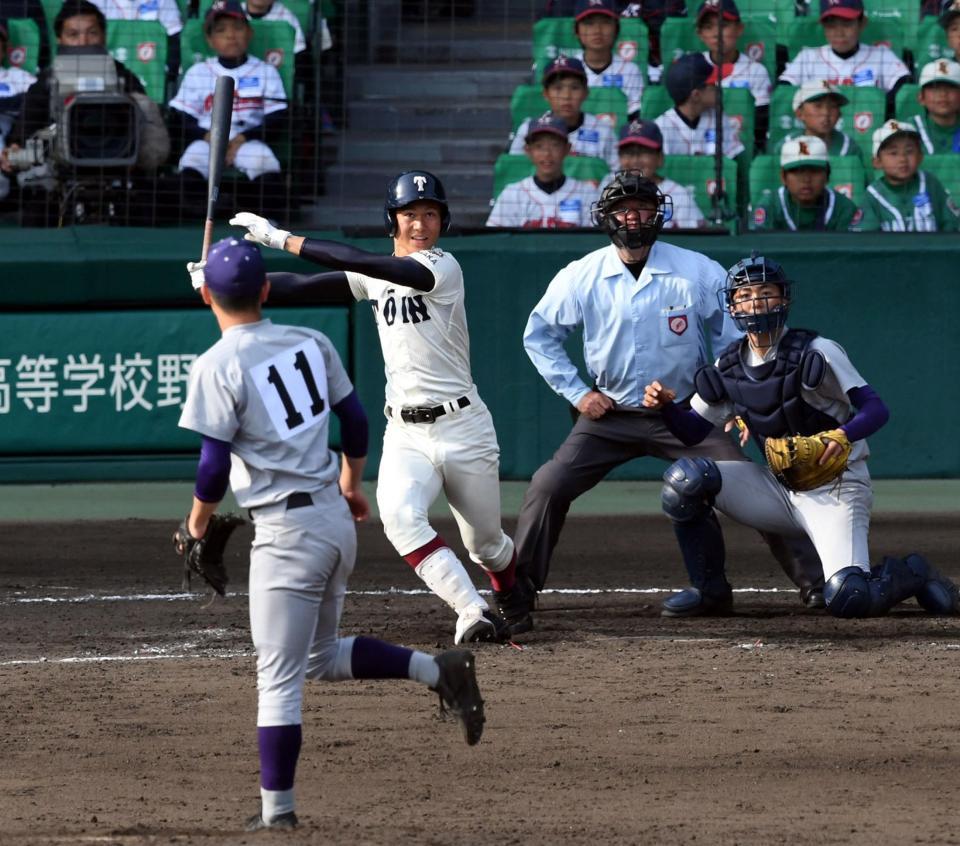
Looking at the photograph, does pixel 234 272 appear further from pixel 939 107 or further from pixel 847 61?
pixel 847 61

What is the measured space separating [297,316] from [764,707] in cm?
638

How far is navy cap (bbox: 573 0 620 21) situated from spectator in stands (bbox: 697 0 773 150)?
63 cm

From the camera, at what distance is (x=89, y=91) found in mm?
11578

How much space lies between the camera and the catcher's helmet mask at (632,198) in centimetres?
733

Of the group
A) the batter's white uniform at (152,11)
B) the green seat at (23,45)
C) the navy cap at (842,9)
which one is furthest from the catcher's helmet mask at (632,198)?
the green seat at (23,45)

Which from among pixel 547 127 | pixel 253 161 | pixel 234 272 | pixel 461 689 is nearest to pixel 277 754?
pixel 461 689

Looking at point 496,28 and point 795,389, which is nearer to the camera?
point 795,389

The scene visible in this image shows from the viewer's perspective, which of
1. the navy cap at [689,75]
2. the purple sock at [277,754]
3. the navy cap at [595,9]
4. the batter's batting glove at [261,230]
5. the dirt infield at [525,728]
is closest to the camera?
the purple sock at [277,754]

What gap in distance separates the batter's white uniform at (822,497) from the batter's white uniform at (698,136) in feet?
16.4

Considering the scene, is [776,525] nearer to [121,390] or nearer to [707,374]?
[707,374]

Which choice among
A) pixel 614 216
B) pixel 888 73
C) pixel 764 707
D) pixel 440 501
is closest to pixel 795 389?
pixel 614 216

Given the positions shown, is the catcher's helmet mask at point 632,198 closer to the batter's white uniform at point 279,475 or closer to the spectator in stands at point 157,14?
the batter's white uniform at point 279,475

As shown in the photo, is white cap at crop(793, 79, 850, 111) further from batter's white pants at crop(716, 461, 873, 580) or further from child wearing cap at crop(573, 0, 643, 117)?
batter's white pants at crop(716, 461, 873, 580)

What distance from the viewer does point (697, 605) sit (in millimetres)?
7488
